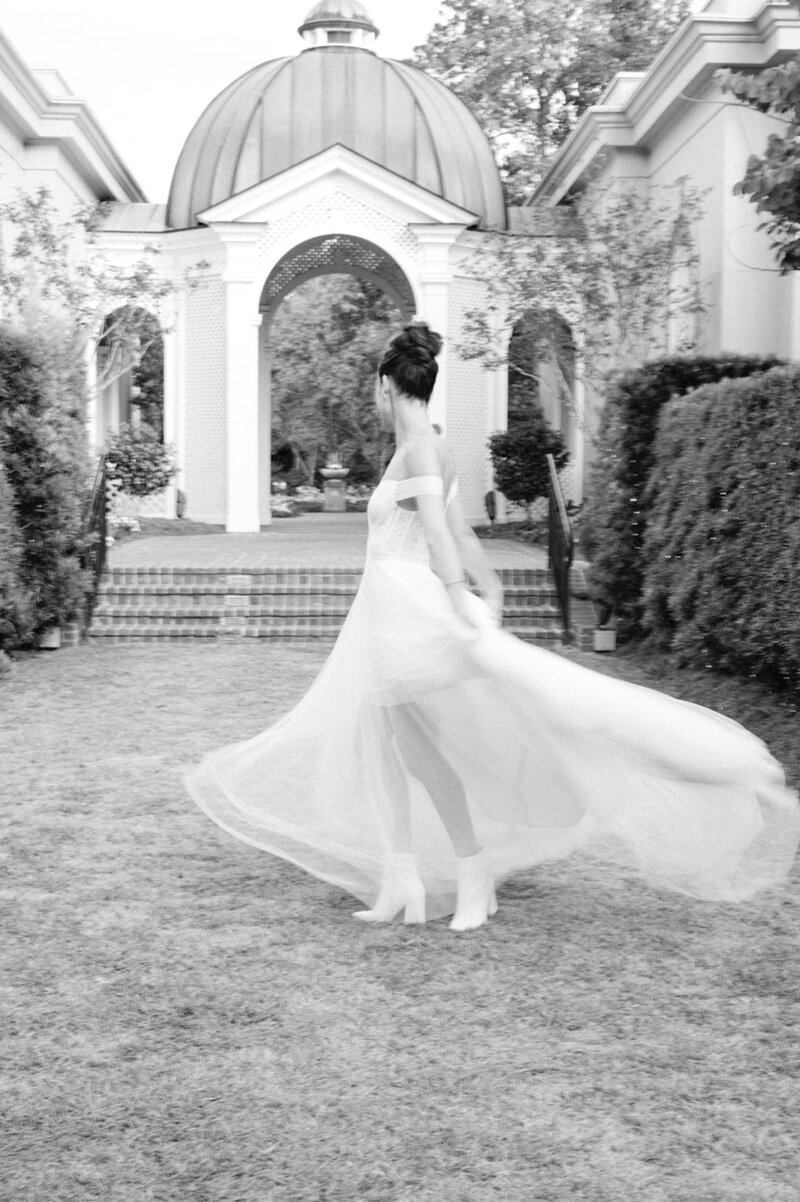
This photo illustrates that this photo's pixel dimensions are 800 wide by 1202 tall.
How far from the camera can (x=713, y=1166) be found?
259 centimetres

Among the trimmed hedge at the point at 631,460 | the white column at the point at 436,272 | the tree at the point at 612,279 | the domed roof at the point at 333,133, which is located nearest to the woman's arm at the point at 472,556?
the trimmed hedge at the point at 631,460

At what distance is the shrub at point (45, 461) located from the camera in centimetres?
965

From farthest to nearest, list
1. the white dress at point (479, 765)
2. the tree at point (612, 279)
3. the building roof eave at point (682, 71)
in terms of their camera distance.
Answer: the tree at point (612, 279) → the building roof eave at point (682, 71) → the white dress at point (479, 765)

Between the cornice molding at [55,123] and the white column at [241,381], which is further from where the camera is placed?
the white column at [241,381]

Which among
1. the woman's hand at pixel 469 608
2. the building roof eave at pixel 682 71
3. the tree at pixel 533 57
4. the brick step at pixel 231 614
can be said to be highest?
the tree at pixel 533 57

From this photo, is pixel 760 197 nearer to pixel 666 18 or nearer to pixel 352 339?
pixel 666 18

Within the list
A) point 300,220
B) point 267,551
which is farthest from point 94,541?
point 300,220

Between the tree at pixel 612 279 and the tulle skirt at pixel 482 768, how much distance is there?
1118cm

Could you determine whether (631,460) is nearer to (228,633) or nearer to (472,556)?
(228,633)

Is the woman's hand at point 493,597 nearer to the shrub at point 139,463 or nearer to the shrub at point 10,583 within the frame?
the shrub at point 10,583

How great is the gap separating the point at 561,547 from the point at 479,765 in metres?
7.72

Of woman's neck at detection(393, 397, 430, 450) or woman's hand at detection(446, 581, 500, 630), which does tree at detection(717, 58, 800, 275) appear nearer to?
woman's neck at detection(393, 397, 430, 450)

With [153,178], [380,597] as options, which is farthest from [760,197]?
[153,178]

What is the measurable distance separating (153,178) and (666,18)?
46.0ft
